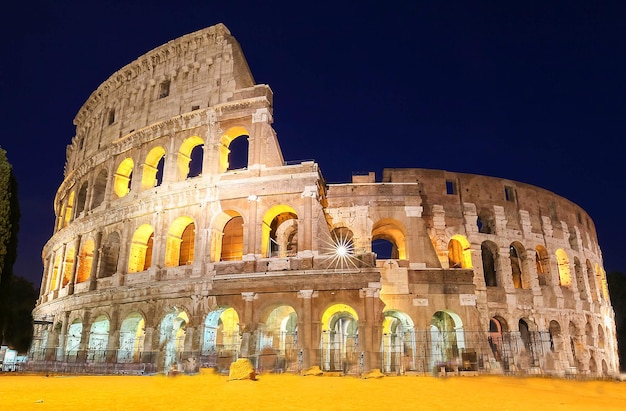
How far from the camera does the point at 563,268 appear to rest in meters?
28.6

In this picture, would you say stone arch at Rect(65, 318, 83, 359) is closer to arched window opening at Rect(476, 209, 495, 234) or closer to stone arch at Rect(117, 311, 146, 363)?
stone arch at Rect(117, 311, 146, 363)

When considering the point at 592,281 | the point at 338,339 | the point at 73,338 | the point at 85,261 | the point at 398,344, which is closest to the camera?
the point at 338,339

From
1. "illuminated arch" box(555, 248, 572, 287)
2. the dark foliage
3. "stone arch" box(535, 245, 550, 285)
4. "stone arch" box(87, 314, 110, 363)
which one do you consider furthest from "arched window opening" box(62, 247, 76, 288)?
the dark foliage

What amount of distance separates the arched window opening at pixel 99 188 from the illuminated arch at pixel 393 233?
15230mm

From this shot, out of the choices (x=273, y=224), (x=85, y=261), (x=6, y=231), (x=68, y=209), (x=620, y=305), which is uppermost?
(x=68, y=209)

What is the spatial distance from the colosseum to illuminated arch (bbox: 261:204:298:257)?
105 mm

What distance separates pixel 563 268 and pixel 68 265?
2908 cm

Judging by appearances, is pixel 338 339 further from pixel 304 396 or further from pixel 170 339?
pixel 304 396

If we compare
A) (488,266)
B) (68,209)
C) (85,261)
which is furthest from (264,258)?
(68,209)

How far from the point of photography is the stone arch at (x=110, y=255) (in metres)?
23.7

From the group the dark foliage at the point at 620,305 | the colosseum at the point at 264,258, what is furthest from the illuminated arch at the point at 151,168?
the dark foliage at the point at 620,305

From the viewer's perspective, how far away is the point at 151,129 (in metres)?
23.9

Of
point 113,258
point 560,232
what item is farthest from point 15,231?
point 560,232

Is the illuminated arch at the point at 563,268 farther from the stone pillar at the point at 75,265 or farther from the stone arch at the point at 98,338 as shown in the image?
the stone pillar at the point at 75,265
